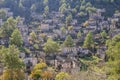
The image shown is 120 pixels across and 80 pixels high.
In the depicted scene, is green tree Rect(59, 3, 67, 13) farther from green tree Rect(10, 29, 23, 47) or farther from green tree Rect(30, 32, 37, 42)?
green tree Rect(10, 29, 23, 47)

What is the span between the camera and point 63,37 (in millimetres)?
78188

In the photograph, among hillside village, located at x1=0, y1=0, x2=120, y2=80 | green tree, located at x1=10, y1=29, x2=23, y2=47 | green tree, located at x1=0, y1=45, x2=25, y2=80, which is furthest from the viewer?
green tree, located at x1=10, y1=29, x2=23, y2=47

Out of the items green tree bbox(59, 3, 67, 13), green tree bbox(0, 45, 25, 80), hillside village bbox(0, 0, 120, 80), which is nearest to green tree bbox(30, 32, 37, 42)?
hillside village bbox(0, 0, 120, 80)

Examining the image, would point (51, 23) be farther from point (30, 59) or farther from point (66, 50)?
point (30, 59)

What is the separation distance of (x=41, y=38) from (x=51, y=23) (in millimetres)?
13981

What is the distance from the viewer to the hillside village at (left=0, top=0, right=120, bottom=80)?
57812 mm

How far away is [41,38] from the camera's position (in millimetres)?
74625

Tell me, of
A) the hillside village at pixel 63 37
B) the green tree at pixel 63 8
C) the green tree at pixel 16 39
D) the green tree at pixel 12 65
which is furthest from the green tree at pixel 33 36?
the green tree at pixel 12 65

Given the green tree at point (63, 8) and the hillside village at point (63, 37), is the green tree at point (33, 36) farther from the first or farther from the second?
the green tree at point (63, 8)

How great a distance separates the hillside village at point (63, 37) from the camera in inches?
2276

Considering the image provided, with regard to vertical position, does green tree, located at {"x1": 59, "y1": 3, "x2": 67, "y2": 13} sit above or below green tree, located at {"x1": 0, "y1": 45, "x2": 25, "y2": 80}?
above

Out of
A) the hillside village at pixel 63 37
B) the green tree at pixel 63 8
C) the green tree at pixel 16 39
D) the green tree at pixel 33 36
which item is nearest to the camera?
the hillside village at pixel 63 37

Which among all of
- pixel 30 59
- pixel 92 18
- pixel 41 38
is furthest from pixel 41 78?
pixel 92 18

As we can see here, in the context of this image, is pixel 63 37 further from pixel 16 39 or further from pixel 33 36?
pixel 16 39
